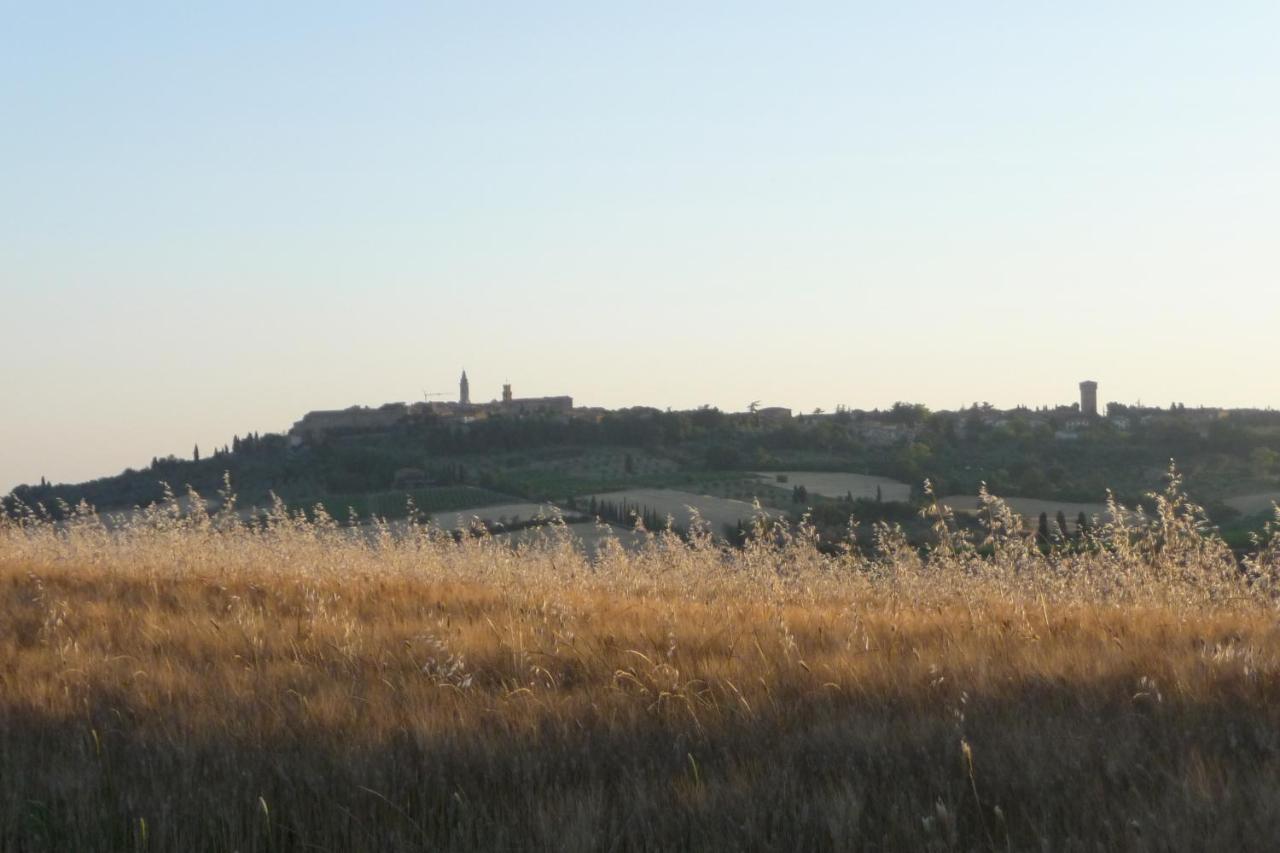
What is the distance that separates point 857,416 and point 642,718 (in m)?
90.4

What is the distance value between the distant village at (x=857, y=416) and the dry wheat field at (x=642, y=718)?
60.8 meters

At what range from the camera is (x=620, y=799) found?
4.24 m

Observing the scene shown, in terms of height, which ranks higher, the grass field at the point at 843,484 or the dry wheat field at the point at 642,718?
the dry wheat field at the point at 642,718

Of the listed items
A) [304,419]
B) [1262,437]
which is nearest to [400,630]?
[1262,437]

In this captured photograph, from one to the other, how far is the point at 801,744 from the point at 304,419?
108 meters

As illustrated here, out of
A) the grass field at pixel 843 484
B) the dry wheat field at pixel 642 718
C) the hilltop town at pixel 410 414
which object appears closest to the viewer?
the dry wheat field at pixel 642 718

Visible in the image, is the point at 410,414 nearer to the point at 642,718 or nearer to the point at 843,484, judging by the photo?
the point at 843,484

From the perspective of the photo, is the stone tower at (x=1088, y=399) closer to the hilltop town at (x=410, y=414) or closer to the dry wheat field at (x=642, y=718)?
the hilltop town at (x=410, y=414)

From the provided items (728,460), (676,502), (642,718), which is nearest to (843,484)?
(676,502)

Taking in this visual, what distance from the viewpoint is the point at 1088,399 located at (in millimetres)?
82938

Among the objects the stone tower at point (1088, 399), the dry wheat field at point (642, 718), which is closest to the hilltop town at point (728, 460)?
the stone tower at point (1088, 399)

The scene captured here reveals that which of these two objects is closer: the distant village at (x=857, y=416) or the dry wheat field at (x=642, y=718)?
the dry wheat field at (x=642, y=718)

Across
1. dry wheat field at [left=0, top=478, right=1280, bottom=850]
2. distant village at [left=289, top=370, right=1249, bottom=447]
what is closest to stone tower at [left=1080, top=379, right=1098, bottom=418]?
distant village at [left=289, top=370, right=1249, bottom=447]

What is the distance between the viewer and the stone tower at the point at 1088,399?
79750 mm
